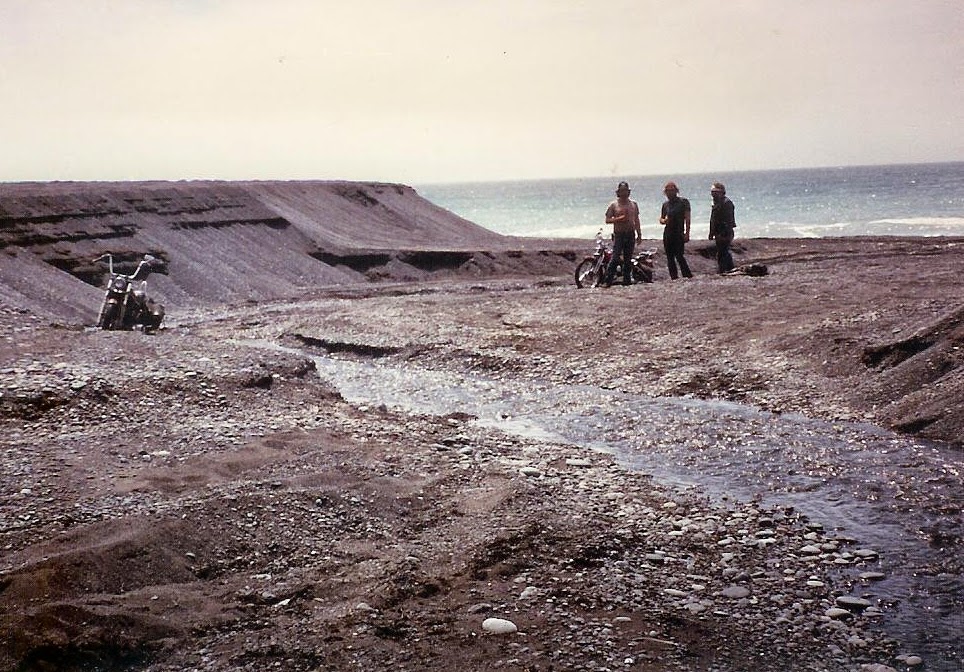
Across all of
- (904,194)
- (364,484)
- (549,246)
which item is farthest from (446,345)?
(904,194)

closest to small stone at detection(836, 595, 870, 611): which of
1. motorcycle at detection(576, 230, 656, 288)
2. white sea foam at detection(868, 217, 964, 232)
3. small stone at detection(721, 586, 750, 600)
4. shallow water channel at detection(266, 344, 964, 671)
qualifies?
shallow water channel at detection(266, 344, 964, 671)

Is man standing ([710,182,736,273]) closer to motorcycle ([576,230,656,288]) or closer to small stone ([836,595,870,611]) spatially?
motorcycle ([576,230,656,288])

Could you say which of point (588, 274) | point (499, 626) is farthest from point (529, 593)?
point (588, 274)

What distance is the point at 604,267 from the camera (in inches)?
690

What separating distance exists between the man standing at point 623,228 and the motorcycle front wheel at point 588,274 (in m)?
0.76

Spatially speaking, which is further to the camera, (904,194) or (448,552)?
(904,194)

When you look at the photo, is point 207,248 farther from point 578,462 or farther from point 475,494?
point 475,494

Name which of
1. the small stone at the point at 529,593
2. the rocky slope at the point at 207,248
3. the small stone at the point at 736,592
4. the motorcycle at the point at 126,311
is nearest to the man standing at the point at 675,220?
the motorcycle at the point at 126,311

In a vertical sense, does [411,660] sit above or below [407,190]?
below

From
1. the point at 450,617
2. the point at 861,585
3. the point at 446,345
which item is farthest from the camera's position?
the point at 446,345

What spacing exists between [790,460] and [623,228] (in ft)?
28.6

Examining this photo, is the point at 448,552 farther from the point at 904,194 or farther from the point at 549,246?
the point at 904,194

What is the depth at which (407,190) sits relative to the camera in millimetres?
47688

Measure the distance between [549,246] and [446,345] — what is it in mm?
17575
